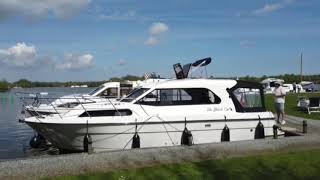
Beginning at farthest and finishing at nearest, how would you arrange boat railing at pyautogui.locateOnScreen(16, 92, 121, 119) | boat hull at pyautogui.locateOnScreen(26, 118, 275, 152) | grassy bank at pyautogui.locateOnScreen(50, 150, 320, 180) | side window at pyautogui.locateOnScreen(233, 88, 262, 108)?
side window at pyautogui.locateOnScreen(233, 88, 262, 108)
boat railing at pyautogui.locateOnScreen(16, 92, 121, 119)
boat hull at pyautogui.locateOnScreen(26, 118, 275, 152)
grassy bank at pyautogui.locateOnScreen(50, 150, 320, 180)

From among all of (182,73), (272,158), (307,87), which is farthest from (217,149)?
(307,87)

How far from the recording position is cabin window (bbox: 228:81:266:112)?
17.4 m

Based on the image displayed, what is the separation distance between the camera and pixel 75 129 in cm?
1577

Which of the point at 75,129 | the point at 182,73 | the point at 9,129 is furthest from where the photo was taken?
the point at 9,129

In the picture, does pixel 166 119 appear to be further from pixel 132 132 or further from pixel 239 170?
pixel 239 170

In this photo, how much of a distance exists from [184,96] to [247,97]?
9.02ft

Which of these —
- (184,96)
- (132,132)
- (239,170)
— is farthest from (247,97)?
(239,170)

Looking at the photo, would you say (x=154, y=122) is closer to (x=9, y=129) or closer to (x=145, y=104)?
(x=145, y=104)

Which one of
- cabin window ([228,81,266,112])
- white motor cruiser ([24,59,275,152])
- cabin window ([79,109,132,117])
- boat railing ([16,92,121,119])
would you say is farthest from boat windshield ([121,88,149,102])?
cabin window ([228,81,266,112])

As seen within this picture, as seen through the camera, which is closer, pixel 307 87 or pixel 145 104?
pixel 145 104

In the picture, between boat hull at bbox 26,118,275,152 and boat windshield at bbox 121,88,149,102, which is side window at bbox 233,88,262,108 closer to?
boat hull at bbox 26,118,275,152

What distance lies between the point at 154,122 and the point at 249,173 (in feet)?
19.8

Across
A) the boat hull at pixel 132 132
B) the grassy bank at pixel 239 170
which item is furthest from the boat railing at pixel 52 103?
the grassy bank at pixel 239 170

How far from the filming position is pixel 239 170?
35.6 feet
